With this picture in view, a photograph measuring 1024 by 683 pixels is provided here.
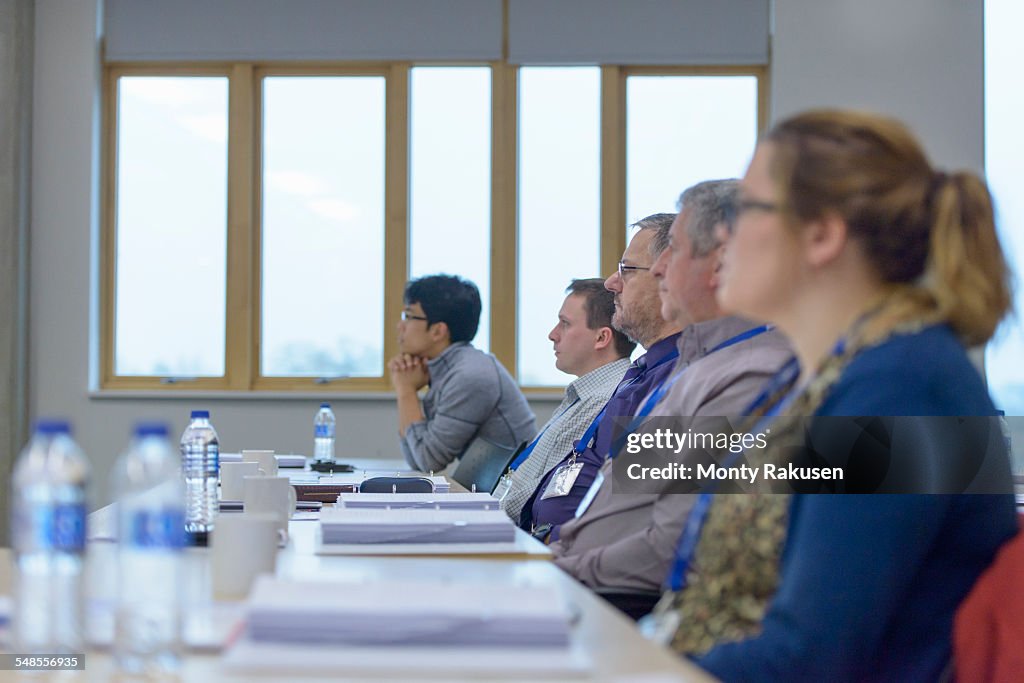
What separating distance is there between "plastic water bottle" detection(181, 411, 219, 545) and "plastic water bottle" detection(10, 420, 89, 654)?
0.92 metres

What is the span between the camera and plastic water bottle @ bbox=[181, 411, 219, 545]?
2.18 metres

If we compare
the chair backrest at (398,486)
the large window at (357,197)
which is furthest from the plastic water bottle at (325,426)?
the chair backrest at (398,486)

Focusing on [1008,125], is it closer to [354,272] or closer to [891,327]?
[354,272]

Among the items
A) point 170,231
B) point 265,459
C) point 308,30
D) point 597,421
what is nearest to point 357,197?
point 308,30

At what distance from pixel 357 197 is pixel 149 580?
215 inches

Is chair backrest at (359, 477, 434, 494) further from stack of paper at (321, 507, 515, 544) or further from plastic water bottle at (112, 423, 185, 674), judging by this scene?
plastic water bottle at (112, 423, 185, 674)

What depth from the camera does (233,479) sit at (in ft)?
8.31

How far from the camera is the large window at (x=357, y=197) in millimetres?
6367

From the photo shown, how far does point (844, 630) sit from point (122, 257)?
5.89 meters

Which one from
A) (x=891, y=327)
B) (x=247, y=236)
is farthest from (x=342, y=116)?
(x=891, y=327)

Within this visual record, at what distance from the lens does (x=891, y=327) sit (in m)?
1.27

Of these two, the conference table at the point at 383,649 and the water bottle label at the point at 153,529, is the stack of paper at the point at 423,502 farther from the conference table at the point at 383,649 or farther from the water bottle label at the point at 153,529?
the water bottle label at the point at 153,529

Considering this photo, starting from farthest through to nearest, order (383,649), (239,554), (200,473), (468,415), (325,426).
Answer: (325,426) → (468,415) → (200,473) → (239,554) → (383,649)

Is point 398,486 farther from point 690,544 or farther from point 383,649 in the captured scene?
point 383,649
